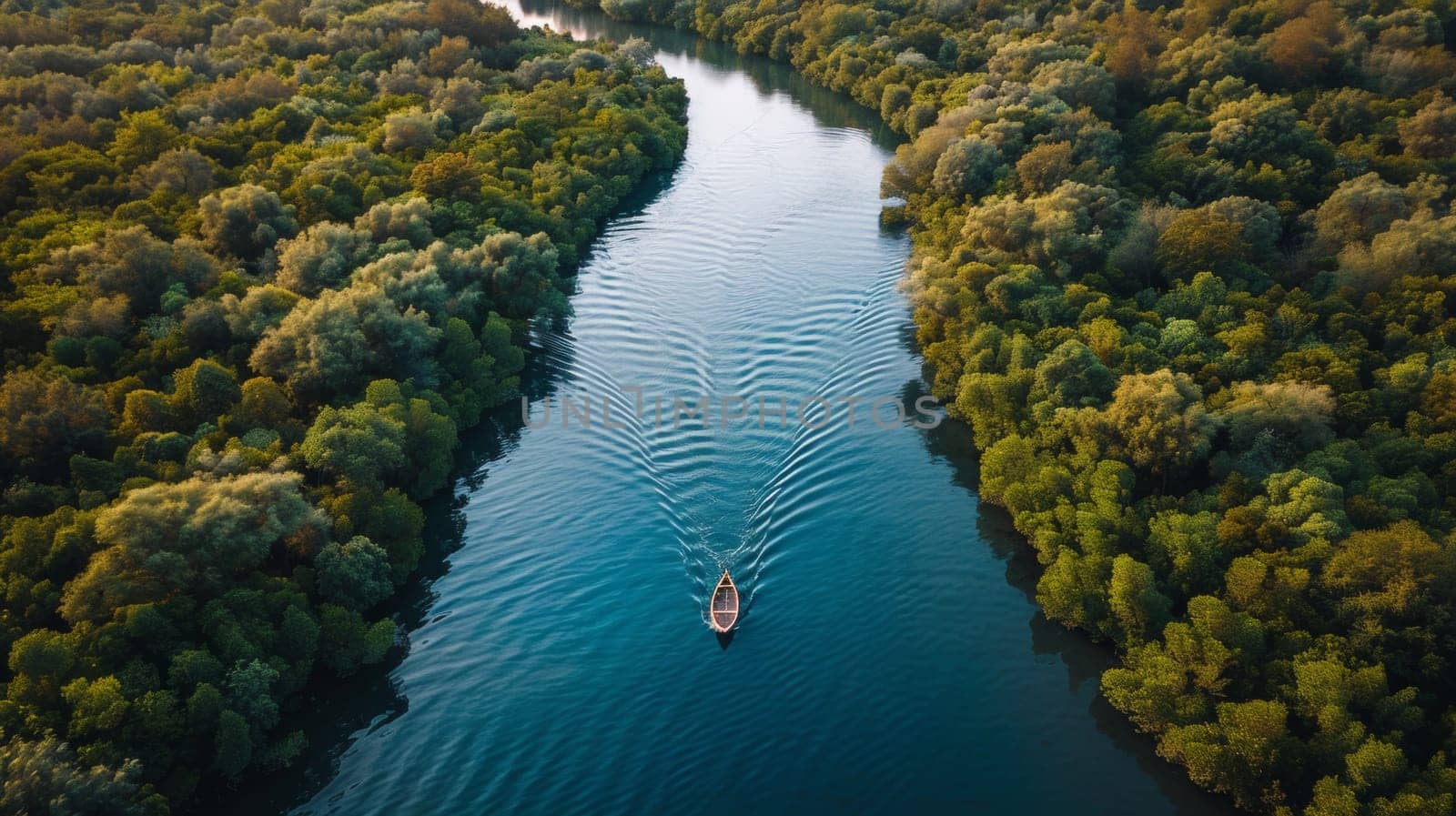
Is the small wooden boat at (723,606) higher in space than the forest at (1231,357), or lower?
lower

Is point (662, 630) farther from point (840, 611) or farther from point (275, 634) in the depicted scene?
point (275, 634)

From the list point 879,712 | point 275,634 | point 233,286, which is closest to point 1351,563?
point 879,712

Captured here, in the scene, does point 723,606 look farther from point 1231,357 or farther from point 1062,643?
point 1231,357

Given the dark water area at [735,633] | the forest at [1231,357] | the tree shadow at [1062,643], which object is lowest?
the dark water area at [735,633]

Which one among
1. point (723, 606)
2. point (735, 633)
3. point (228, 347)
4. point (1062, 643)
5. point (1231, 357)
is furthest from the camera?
point (228, 347)

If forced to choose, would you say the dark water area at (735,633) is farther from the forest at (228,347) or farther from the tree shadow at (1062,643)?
the forest at (228,347)

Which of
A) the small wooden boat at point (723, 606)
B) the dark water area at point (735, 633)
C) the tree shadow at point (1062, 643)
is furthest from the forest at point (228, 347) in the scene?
the tree shadow at point (1062, 643)

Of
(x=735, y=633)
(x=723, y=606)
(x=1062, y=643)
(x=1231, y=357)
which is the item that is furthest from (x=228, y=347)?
(x=1231, y=357)
